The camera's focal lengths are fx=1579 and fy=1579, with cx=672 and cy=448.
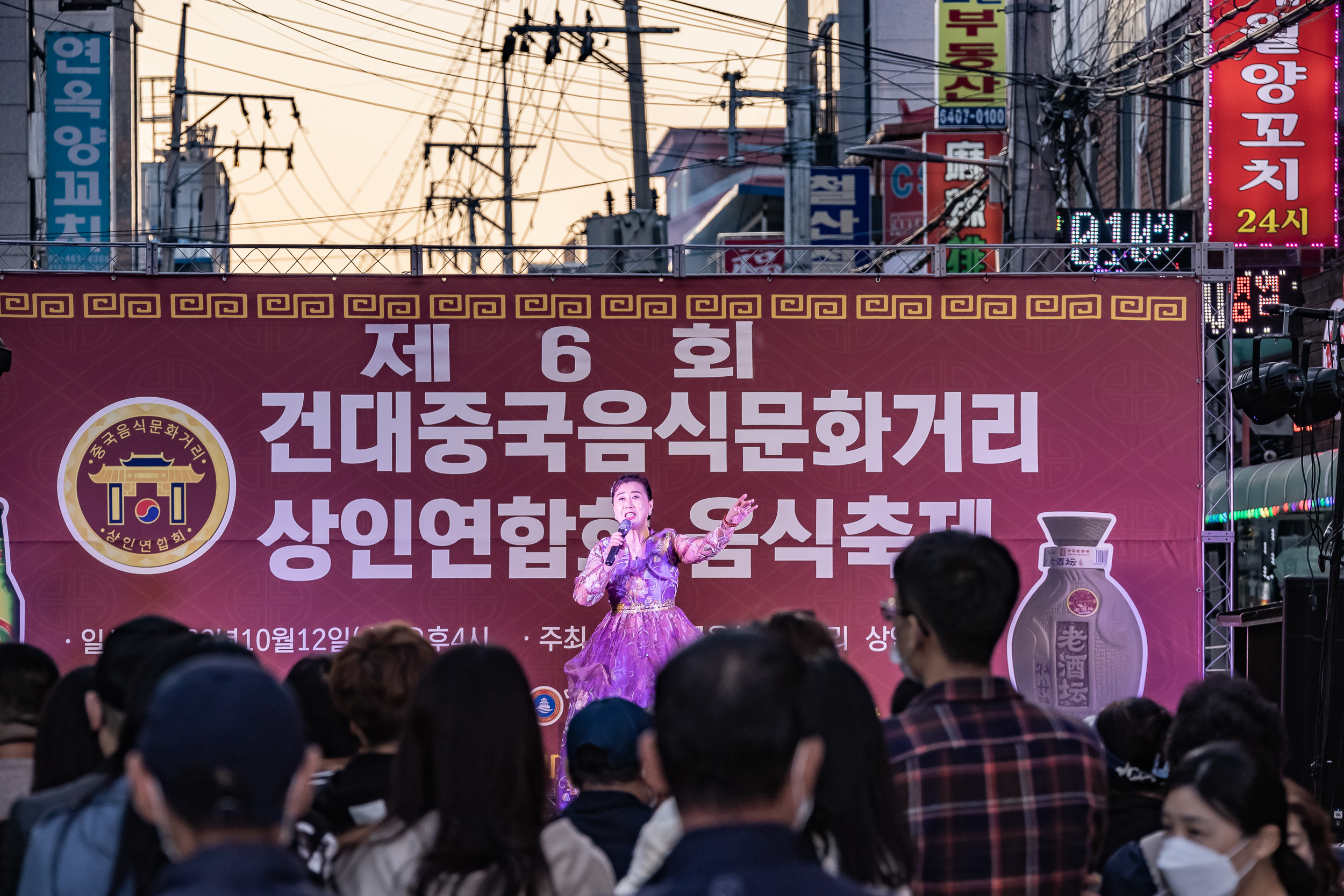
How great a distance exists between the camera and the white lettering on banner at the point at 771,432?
852cm

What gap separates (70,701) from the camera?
2.84 meters

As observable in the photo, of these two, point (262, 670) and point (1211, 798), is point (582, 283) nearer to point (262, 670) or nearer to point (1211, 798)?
point (1211, 798)

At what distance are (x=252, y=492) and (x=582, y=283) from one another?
2092 mm

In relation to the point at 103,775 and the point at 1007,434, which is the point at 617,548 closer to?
the point at 1007,434

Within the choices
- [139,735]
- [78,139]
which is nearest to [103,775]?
[139,735]

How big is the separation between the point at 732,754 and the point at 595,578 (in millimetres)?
5740

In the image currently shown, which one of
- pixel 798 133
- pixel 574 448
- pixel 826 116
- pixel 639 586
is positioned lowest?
pixel 639 586

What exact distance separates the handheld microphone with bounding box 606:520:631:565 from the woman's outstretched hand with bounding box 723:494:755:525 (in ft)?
1.51

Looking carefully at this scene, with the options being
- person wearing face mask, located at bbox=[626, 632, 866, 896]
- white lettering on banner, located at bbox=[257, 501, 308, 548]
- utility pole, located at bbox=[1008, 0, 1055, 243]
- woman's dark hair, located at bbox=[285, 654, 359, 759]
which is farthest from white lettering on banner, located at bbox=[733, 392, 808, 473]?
person wearing face mask, located at bbox=[626, 632, 866, 896]

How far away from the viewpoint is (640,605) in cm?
752

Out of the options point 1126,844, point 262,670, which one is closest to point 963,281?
point 1126,844

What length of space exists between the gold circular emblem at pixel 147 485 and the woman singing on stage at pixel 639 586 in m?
2.23

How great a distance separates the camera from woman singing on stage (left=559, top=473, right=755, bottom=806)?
24.4ft

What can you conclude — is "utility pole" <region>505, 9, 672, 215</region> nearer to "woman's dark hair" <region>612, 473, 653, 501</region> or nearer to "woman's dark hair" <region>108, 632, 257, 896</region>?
"woman's dark hair" <region>612, 473, 653, 501</region>
